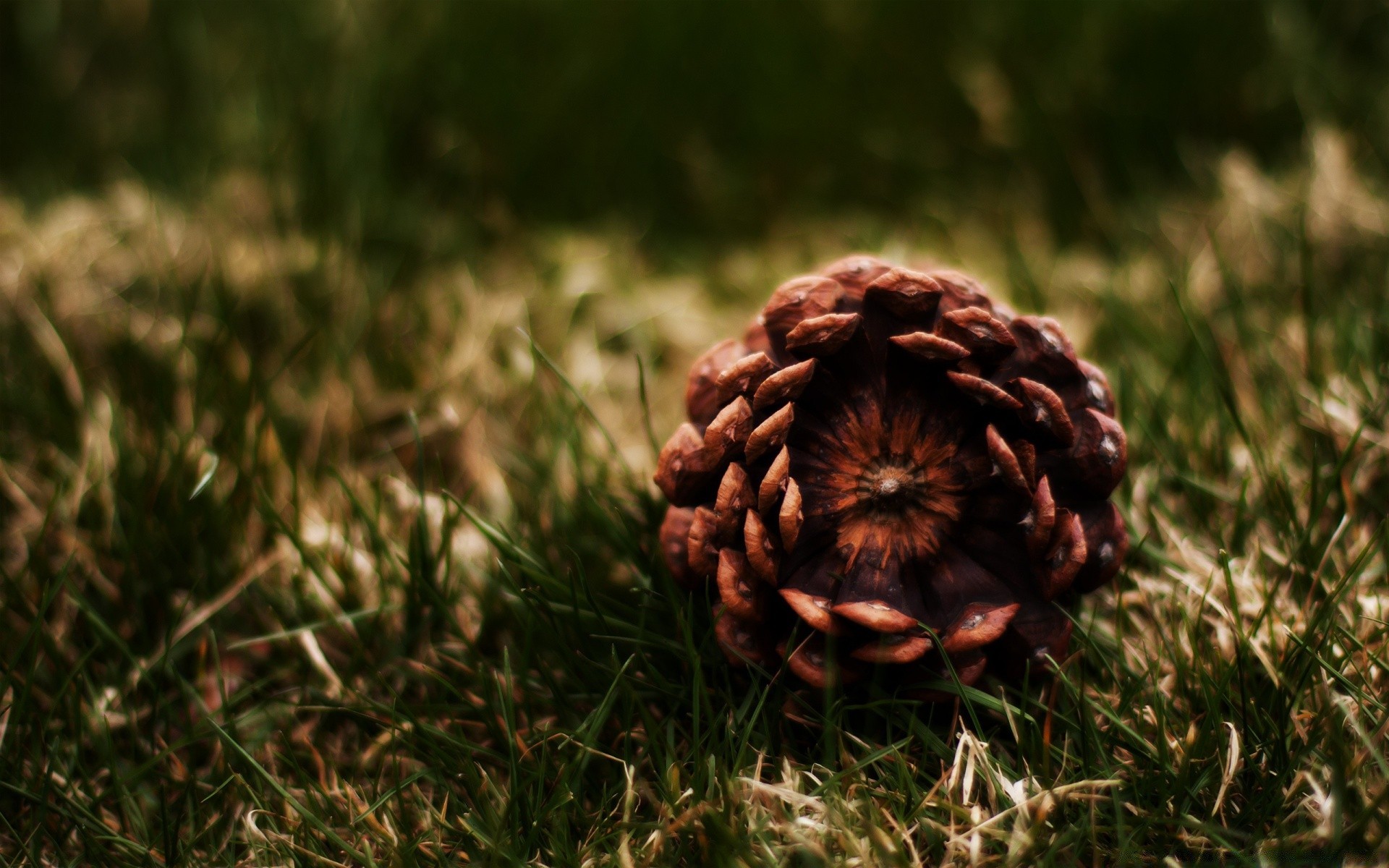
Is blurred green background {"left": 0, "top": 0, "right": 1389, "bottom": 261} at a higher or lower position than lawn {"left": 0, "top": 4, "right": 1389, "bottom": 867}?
higher

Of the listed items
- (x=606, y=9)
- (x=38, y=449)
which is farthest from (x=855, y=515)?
(x=606, y=9)

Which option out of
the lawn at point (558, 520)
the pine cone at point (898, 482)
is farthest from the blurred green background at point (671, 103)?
the pine cone at point (898, 482)

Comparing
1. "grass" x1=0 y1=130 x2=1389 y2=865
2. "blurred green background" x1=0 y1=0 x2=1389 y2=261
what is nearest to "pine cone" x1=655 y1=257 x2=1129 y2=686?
"grass" x1=0 y1=130 x2=1389 y2=865

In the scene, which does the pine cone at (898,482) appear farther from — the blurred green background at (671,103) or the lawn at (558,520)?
the blurred green background at (671,103)

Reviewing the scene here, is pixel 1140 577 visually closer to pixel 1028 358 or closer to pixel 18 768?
pixel 1028 358

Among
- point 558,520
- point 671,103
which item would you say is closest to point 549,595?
point 558,520

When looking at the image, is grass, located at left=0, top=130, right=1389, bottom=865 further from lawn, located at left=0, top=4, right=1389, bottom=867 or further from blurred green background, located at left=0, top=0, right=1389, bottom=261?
blurred green background, located at left=0, top=0, right=1389, bottom=261

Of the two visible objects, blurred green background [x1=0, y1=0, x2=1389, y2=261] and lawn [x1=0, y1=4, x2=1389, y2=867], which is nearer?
lawn [x1=0, y1=4, x2=1389, y2=867]
